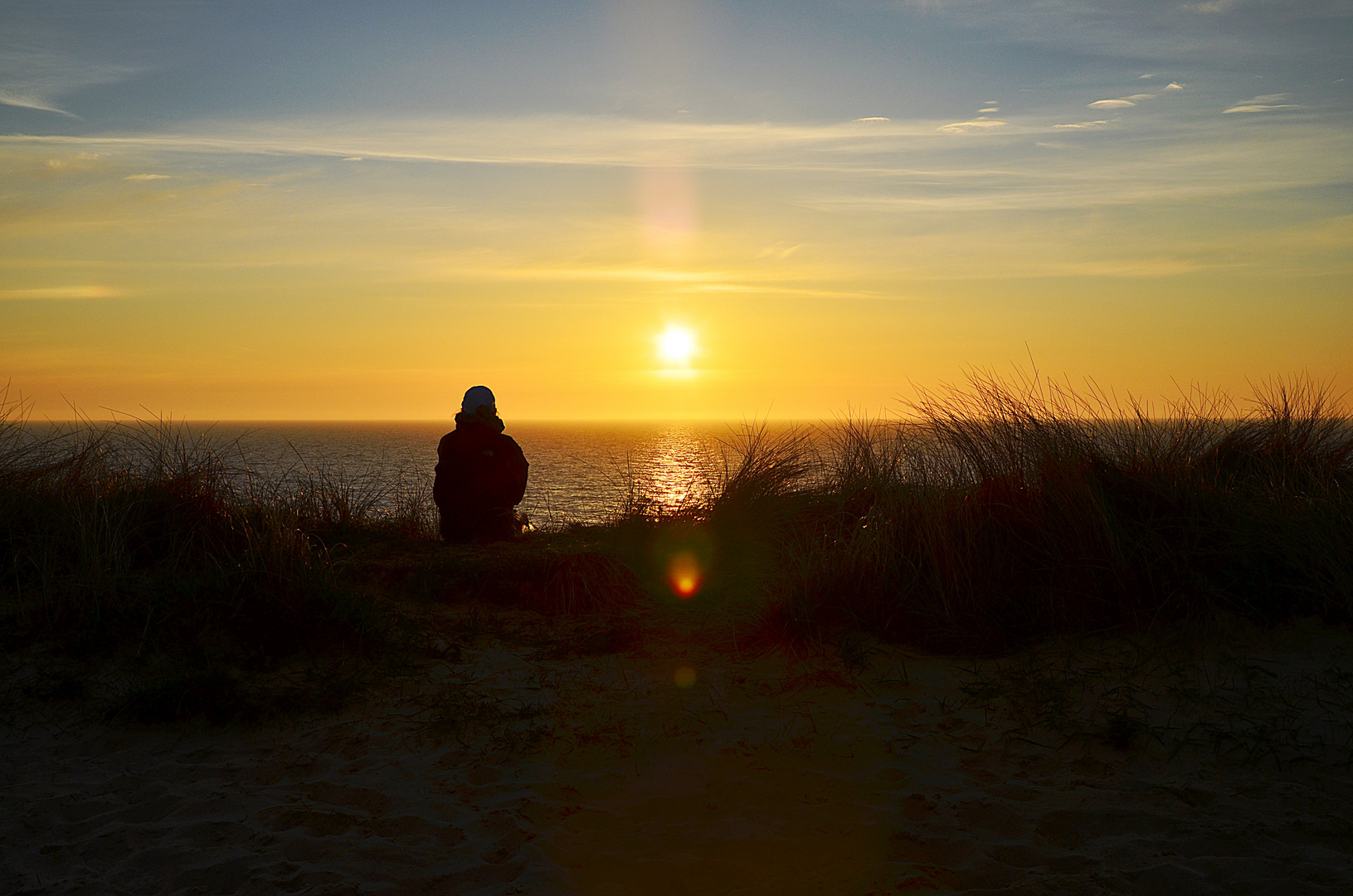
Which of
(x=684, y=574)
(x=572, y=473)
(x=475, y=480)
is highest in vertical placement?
(x=475, y=480)

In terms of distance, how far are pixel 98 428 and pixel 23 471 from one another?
3.68 ft

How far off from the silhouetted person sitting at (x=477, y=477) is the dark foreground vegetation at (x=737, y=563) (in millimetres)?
513

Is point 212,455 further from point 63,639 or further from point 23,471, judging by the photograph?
point 63,639

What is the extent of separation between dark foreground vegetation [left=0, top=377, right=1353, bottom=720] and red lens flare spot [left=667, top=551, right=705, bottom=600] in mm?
25

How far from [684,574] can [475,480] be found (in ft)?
7.98

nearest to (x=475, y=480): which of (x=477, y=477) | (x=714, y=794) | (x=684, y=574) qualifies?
(x=477, y=477)

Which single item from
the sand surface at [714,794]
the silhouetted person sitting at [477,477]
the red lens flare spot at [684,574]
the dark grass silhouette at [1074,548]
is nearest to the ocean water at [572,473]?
the silhouetted person sitting at [477,477]

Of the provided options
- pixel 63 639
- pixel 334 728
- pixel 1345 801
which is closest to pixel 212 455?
pixel 63 639

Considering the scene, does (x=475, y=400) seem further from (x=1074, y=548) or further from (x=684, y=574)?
(x=1074, y=548)

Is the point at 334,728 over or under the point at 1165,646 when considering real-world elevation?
under

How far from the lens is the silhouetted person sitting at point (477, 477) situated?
8.13m

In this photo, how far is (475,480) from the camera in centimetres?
812

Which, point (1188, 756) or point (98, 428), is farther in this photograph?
point (98, 428)

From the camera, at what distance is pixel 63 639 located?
5.14 m
